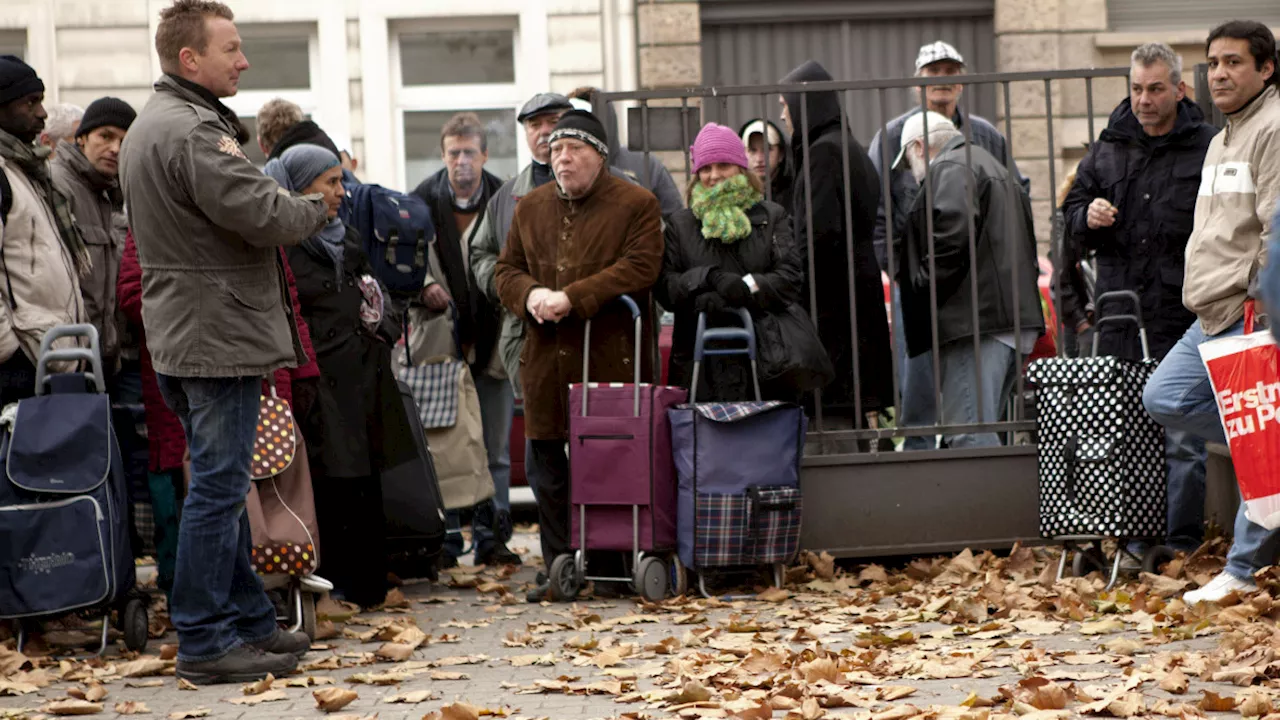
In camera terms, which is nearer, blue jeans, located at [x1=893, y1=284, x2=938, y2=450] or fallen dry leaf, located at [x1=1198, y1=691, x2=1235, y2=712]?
fallen dry leaf, located at [x1=1198, y1=691, x2=1235, y2=712]

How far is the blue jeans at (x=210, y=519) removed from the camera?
6633 mm

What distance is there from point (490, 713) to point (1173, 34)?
13432 millimetres

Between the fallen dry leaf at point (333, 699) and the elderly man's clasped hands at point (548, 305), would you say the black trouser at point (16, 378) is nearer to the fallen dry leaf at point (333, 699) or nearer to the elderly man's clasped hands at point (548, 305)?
the elderly man's clasped hands at point (548, 305)

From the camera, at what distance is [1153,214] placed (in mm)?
8508

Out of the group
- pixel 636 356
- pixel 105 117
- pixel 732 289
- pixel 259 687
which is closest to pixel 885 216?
pixel 732 289

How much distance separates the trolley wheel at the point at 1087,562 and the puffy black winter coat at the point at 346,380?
287 centimetres

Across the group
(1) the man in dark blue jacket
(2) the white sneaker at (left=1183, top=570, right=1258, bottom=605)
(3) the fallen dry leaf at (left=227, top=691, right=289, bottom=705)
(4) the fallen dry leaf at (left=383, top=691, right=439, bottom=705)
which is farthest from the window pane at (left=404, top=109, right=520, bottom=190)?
(4) the fallen dry leaf at (left=383, top=691, right=439, bottom=705)

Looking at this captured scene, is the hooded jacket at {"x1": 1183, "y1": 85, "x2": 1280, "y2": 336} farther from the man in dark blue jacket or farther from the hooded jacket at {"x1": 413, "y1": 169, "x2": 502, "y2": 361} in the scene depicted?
the hooded jacket at {"x1": 413, "y1": 169, "x2": 502, "y2": 361}

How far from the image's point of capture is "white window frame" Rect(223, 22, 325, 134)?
1783 cm

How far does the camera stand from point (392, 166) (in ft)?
58.3

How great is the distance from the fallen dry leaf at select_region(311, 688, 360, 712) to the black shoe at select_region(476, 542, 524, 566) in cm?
375

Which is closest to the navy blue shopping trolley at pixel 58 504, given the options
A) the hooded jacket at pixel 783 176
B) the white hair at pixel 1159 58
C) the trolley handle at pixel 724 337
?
the trolley handle at pixel 724 337

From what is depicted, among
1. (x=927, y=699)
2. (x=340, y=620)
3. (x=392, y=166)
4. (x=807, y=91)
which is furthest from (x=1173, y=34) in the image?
(x=927, y=699)

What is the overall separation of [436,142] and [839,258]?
370 inches
